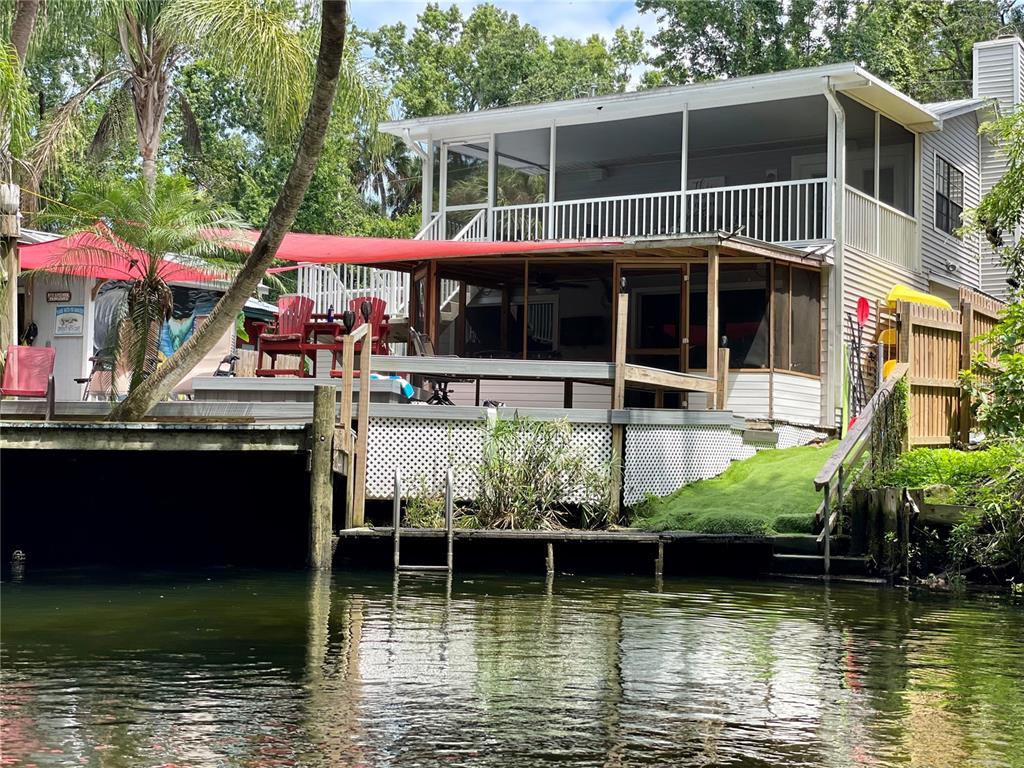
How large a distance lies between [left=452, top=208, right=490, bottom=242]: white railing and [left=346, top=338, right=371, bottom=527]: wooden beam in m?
8.87

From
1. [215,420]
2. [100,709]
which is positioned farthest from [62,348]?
[100,709]

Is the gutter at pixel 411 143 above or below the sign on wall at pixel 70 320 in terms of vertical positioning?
above

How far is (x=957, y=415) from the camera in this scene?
16531 millimetres

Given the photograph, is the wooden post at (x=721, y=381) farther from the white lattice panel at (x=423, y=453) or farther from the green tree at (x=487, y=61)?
the green tree at (x=487, y=61)

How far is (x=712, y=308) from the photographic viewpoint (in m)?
19.7

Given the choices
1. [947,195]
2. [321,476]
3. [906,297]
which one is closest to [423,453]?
[321,476]

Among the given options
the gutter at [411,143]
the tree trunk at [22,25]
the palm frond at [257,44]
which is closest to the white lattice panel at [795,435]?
the gutter at [411,143]

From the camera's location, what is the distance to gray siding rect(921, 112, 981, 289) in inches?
985

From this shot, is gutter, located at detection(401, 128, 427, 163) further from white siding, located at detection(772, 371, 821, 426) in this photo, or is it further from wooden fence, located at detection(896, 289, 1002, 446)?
wooden fence, located at detection(896, 289, 1002, 446)

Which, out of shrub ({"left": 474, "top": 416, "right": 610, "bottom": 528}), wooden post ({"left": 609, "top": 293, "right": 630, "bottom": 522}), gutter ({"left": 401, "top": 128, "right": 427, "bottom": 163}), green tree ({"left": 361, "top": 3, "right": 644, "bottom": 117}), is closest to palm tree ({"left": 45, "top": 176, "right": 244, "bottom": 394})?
shrub ({"left": 474, "top": 416, "right": 610, "bottom": 528})

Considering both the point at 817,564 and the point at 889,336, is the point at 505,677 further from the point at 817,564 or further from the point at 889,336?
the point at 889,336

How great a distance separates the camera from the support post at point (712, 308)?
19578 millimetres

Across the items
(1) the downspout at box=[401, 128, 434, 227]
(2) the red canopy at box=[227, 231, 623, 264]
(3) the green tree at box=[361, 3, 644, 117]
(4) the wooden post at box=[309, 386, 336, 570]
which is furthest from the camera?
(3) the green tree at box=[361, 3, 644, 117]

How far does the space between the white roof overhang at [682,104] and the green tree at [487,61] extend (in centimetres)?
2125
